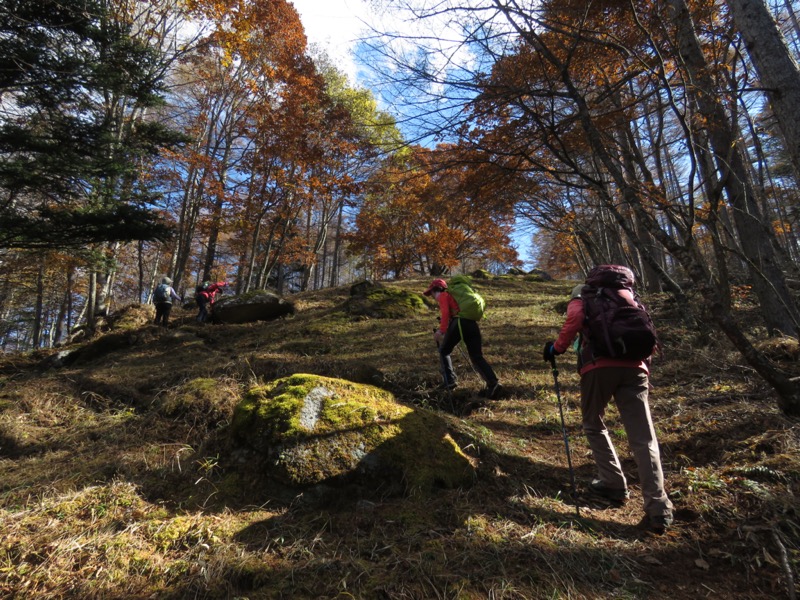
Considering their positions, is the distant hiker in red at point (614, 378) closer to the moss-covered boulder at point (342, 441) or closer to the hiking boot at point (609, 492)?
the hiking boot at point (609, 492)

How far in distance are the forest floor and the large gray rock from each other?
18.7 ft

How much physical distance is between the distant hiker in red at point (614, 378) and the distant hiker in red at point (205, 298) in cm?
1122

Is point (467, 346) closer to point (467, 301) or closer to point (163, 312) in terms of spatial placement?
point (467, 301)

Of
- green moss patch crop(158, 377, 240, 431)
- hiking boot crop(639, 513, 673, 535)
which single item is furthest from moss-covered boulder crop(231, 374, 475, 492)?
hiking boot crop(639, 513, 673, 535)

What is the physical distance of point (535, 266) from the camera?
40125 mm

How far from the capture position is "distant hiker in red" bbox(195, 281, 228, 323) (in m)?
11.4

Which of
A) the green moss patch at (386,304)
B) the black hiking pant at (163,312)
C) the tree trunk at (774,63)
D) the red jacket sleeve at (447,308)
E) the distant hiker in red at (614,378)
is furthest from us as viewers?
the black hiking pant at (163,312)

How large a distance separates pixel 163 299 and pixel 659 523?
491 inches

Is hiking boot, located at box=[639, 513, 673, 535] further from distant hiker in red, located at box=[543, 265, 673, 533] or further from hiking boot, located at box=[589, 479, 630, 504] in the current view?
hiking boot, located at box=[589, 479, 630, 504]

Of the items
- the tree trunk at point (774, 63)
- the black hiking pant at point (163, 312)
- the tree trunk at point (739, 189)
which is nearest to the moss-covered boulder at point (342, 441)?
the tree trunk at point (739, 189)

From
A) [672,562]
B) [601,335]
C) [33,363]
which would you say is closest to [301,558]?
[672,562]

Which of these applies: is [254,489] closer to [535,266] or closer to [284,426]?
[284,426]

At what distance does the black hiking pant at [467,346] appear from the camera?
524cm

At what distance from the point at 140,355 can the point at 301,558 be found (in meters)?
8.28
